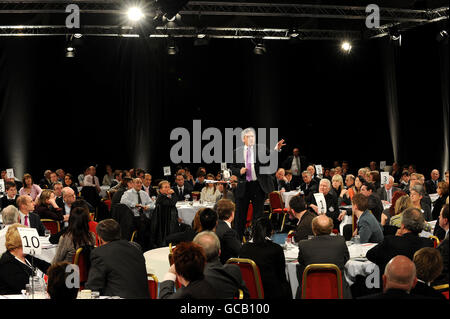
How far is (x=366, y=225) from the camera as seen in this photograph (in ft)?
20.1

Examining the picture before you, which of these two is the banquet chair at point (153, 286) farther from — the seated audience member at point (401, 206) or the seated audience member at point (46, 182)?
the seated audience member at point (46, 182)

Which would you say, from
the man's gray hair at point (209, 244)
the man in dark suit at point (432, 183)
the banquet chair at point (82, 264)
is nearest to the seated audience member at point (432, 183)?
the man in dark suit at point (432, 183)

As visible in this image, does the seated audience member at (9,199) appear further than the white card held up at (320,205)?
Yes

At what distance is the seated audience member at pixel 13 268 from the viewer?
443 cm

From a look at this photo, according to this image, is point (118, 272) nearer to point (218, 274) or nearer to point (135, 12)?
point (218, 274)

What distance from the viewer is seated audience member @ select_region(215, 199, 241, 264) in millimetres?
5316

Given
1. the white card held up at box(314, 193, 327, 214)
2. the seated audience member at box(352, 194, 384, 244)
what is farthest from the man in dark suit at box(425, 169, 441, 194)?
the seated audience member at box(352, 194, 384, 244)

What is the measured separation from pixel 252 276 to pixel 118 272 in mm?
1095

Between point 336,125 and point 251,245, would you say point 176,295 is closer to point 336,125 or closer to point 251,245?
point 251,245

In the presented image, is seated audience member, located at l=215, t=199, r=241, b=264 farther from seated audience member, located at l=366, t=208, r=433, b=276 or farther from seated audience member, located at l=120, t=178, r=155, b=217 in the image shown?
seated audience member, located at l=120, t=178, r=155, b=217

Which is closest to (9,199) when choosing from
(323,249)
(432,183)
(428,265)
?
(323,249)

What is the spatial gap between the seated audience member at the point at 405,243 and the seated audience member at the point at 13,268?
112 inches

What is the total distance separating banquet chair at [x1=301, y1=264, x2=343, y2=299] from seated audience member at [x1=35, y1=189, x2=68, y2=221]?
460cm

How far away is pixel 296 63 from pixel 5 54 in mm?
8435
